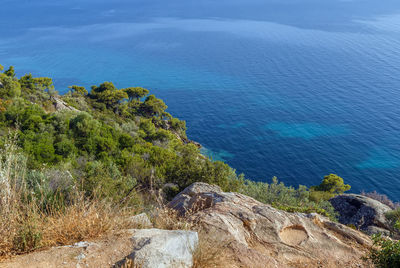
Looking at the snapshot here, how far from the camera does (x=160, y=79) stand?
229ft

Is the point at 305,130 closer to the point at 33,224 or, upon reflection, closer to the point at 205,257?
the point at 205,257

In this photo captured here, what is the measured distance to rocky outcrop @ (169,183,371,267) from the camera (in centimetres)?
601

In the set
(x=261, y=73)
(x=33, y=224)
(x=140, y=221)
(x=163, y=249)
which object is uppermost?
(x=261, y=73)

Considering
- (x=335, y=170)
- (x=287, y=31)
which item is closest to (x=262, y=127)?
(x=335, y=170)

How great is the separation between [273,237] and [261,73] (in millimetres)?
68655

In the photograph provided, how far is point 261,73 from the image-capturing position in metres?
72.0

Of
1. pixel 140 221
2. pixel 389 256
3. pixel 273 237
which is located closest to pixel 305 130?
pixel 273 237

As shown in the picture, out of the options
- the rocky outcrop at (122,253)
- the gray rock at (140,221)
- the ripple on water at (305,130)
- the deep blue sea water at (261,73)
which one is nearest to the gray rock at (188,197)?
the gray rock at (140,221)

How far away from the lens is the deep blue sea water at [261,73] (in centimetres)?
4075

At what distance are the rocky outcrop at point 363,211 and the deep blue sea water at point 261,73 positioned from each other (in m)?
14.0

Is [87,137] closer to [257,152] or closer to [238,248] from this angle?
[238,248]

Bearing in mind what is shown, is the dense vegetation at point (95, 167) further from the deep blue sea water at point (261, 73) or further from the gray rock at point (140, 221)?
the deep blue sea water at point (261, 73)

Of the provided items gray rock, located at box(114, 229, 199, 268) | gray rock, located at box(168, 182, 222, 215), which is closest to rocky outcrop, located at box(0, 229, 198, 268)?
gray rock, located at box(114, 229, 199, 268)

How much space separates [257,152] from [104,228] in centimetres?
3747
